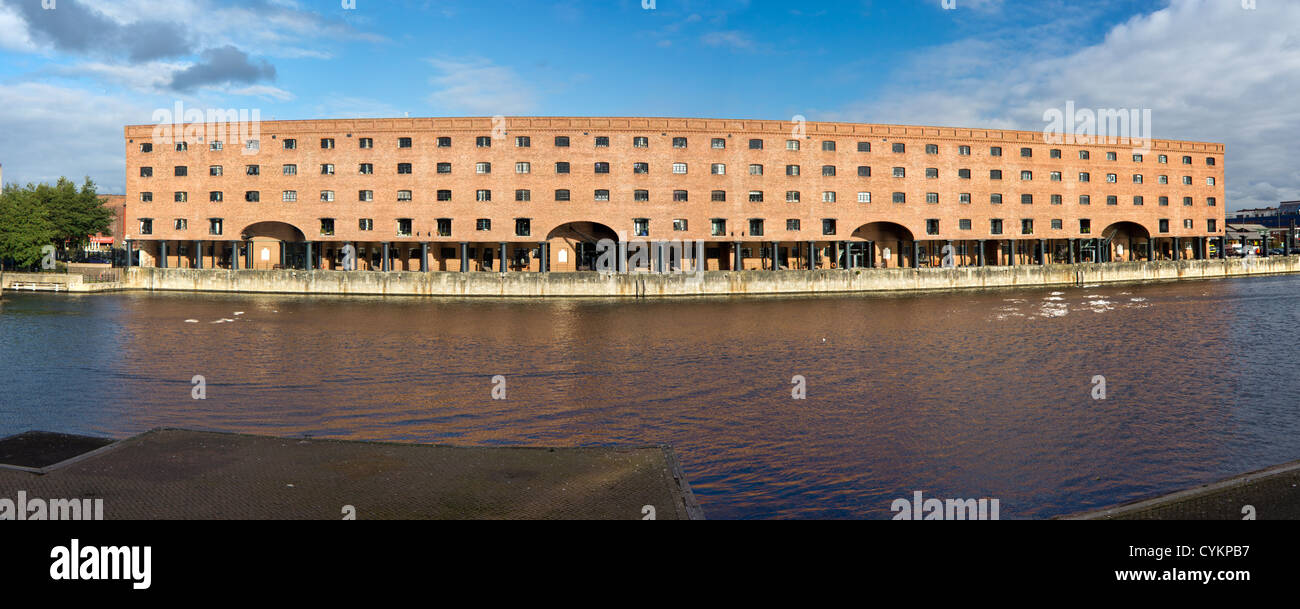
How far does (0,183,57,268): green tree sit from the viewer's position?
76.8 m

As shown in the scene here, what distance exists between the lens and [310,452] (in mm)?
12289

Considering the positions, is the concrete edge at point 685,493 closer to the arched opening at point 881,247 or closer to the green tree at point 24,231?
the arched opening at point 881,247

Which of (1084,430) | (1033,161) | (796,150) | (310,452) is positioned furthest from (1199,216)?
(310,452)

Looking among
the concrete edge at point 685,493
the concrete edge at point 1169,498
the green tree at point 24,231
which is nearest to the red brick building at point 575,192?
the green tree at point 24,231

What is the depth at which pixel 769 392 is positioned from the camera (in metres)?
22.0

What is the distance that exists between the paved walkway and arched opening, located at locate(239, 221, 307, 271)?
220 ft

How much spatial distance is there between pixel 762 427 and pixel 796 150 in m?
57.6

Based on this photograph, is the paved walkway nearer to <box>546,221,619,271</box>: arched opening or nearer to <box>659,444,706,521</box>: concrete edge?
<box>659,444,706,521</box>: concrete edge

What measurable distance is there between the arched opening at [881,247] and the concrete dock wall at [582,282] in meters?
7.59

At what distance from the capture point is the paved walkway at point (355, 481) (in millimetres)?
9500

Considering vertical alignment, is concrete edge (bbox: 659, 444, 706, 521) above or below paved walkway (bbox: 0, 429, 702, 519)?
below

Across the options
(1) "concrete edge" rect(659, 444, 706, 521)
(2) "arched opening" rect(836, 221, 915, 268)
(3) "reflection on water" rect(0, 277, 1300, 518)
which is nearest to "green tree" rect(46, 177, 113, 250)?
(3) "reflection on water" rect(0, 277, 1300, 518)
